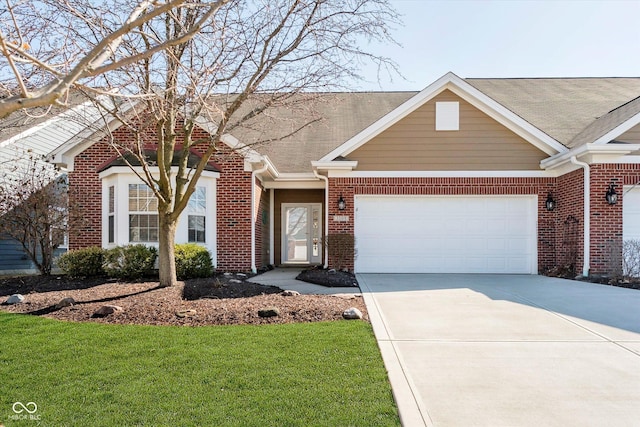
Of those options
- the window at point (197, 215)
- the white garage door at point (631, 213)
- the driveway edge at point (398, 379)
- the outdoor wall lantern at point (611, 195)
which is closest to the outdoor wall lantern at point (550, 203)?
Result: the outdoor wall lantern at point (611, 195)

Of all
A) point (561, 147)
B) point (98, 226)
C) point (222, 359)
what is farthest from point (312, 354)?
point (561, 147)

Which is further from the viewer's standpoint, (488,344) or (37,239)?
(37,239)

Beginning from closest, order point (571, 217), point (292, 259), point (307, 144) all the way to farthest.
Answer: point (571, 217), point (307, 144), point (292, 259)

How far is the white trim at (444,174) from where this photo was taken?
38.9 feet

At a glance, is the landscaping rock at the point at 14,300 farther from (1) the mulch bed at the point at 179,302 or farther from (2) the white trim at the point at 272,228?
(2) the white trim at the point at 272,228

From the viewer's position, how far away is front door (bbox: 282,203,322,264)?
15.2 meters

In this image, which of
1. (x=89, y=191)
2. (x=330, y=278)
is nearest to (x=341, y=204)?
(x=330, y=278)

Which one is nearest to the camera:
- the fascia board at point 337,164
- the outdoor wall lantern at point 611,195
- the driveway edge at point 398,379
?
the driveway edge at point 398,379

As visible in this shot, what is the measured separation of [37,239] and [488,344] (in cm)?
1089

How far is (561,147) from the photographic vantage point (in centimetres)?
1148

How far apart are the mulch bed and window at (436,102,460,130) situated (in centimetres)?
594

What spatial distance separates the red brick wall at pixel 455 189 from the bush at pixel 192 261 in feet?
11.3

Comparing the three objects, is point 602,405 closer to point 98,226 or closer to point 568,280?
point 568,280

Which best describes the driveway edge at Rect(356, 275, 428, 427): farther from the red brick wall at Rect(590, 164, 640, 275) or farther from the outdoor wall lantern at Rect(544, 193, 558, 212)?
the outdoor wall lantern at Rect(544, 193, 558, 212)
